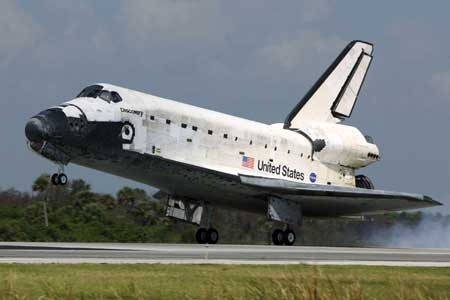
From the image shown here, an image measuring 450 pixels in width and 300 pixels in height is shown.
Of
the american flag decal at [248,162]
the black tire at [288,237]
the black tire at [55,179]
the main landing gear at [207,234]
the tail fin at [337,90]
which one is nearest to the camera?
the black tire at [55,179]

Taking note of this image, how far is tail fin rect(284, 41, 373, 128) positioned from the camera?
107ft

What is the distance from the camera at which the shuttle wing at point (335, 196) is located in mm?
28341

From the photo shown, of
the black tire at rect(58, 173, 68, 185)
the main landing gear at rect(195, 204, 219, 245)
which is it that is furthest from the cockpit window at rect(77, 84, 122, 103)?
the main landing gear at rect(195, 204, 219, 245)

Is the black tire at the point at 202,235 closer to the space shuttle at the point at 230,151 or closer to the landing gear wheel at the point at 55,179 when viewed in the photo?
the space shuttle at the point at 230,151

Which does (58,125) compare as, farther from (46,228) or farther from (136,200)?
(136,200)

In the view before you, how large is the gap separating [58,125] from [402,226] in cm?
1608

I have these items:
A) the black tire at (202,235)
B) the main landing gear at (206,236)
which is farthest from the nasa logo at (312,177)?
the black tire at (202,235)

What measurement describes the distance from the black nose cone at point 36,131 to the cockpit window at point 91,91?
6.31 ft

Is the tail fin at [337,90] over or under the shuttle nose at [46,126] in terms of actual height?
over

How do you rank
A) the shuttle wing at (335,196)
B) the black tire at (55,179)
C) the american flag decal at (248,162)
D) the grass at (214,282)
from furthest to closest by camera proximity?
the american flag decal at (248,162)
the shuttle wing at (335,196)
the black tire at (55,179)
the grass at (214,282)

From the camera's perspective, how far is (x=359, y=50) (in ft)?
114

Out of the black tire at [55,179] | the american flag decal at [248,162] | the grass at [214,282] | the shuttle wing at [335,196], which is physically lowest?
the grass at [214,282]

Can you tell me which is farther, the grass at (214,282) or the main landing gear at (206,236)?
the main landing gear at (206,236)

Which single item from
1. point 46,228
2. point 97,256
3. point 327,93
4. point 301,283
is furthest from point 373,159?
point 301,283
